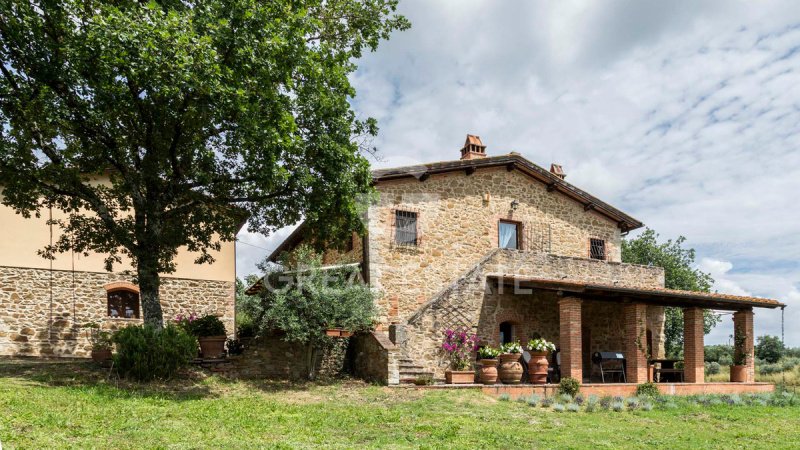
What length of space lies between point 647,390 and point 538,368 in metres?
3.09

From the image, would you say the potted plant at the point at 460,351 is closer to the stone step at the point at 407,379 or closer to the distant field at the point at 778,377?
the stone step at the point at 407,379

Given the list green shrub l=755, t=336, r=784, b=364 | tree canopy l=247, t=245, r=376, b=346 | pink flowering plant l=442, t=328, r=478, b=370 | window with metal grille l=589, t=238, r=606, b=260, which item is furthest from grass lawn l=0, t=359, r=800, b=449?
green shrub l=755, t=336, r=784, b=364

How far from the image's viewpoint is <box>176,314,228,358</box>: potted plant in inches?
594

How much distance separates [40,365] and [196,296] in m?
6.35

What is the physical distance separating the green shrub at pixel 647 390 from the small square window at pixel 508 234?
5.83 meters

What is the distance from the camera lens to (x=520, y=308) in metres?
17.6

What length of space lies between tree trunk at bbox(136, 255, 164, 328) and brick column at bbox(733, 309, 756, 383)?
17058mm

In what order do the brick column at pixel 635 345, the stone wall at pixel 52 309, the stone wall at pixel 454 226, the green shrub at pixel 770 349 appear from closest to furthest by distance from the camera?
Answer: the brick column at pixel 635 345, the stone wall at pixel 52 309, the stone wall at pixel 454 226, the green shrub at pixel 770 349

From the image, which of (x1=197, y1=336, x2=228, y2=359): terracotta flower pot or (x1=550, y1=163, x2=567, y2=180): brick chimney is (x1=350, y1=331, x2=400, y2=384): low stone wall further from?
(x1=550, y1=163, x2=567, y2=180): brick chimney

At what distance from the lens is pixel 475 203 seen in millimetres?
19031

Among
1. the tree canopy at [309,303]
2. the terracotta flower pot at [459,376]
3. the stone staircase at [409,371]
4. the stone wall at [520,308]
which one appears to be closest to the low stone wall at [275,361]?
the tree canopy at [309,303]

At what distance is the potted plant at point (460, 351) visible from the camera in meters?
14.8

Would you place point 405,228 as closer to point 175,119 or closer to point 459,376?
point 459,376

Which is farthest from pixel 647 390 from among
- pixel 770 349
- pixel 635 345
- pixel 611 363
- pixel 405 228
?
pixel 770 349
